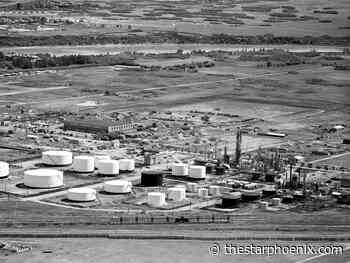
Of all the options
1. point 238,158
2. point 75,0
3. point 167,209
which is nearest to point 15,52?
point 238,158

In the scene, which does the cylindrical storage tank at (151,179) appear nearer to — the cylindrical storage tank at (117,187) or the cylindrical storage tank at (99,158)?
the cylindrical storage tank at (117,187)

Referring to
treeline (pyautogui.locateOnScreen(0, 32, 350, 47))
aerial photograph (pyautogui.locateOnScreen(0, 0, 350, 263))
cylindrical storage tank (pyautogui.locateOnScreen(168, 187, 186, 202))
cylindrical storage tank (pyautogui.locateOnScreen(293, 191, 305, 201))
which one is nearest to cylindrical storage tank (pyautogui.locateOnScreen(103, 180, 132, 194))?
aerial photograph (pyautogui.locateOnScreen(0, 0, 350, 263))

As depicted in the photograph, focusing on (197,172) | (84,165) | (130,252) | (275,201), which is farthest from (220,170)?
(130,252)

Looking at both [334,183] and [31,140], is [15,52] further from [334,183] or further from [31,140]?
[334,183]

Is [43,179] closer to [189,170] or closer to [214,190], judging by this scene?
[189,170]

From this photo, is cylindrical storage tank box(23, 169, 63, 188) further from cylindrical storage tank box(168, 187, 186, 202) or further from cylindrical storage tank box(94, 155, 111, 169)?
cylindrical storage tank box(168, 187, 186, 202)
